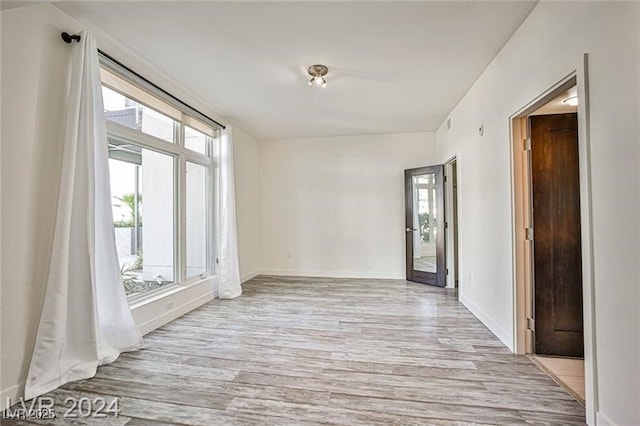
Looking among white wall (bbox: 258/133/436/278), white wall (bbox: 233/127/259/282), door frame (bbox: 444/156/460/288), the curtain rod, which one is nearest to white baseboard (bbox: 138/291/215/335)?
white wall (bbox: 233/127/259/282)

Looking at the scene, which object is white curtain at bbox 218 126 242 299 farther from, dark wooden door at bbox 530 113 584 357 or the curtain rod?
dark wooden door at bbox 530 113 584 357

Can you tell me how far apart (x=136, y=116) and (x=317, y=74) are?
200 cm

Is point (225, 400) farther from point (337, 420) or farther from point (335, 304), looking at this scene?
point (335, 304)

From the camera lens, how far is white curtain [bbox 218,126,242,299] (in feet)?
14.4

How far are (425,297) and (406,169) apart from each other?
8.03ft

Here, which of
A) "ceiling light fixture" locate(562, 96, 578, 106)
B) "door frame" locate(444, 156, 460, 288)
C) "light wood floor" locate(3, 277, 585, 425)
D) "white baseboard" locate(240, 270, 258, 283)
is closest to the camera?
"light wood floor" locate(3, 277, 585, 425)

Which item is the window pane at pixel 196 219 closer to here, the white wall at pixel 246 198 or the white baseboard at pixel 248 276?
the white wall at pixel 246 198

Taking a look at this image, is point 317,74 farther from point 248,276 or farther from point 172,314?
point 248,276

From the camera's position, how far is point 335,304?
13.4 ft

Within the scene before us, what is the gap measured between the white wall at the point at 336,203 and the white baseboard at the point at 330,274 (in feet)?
0.06

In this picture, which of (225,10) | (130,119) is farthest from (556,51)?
(130,119)

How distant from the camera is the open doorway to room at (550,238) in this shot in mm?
2465

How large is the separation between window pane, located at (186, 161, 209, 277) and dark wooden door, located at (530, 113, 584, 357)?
4.05 meters

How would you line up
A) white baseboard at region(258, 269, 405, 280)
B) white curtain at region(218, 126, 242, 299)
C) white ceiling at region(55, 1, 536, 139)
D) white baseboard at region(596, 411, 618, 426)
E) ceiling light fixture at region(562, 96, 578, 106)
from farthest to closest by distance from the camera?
white baseboard at region(258, 269, 405, 280), white curtain at region(218, 126, 242, 299), ceiling light fixture at region(562, 96, 578, 106), white ceiling at region(55, 1, 536, 139), white baseboard at region(596, 411, 618, 426)
